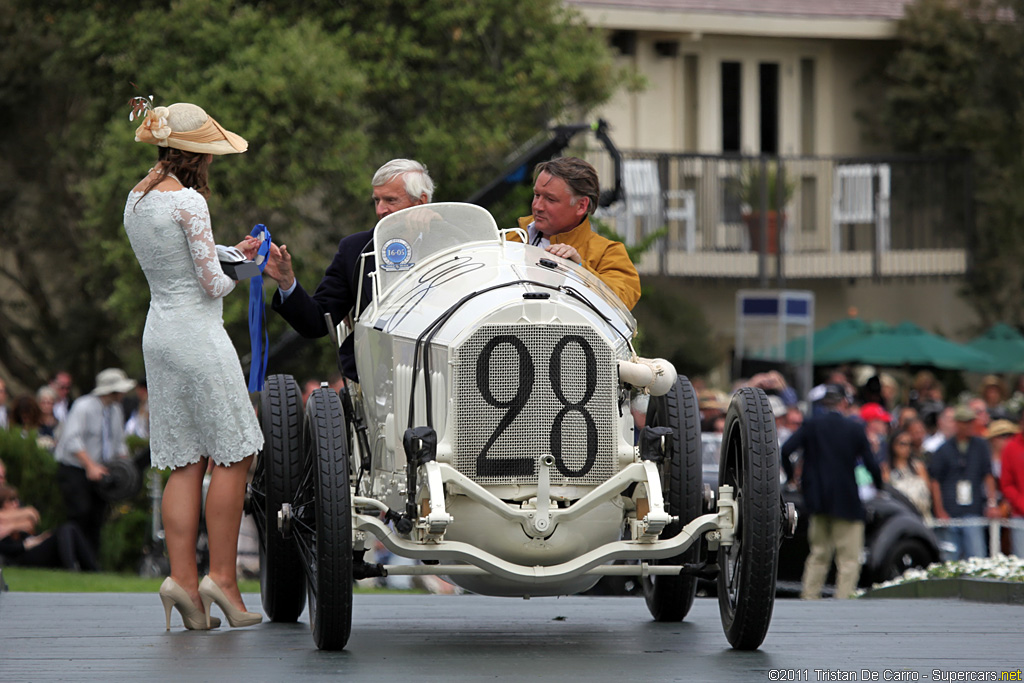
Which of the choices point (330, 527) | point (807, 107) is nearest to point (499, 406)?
point (330, 527)

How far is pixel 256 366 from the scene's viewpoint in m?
6.91

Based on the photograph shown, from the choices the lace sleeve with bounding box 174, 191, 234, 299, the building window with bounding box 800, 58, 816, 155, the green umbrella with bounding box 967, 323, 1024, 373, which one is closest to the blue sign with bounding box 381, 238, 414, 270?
the lace sleeve with bounding box 174, 191, 234, 299

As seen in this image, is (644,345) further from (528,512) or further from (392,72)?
(528,512)

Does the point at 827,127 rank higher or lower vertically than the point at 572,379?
higher

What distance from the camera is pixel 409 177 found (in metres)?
6.82

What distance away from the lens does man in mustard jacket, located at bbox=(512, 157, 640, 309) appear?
6.36m

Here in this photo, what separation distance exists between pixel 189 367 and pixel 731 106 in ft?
80.9

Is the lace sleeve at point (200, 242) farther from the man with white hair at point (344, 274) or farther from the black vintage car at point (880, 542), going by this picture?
the black vintage car at point (880, 542)

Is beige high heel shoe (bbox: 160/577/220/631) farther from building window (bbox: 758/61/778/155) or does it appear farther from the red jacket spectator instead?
building window (bbox: 758/61/778/155)

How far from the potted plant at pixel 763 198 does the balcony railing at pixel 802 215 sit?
2 cm

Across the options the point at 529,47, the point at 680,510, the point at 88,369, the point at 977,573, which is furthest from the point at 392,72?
the point at 680,510

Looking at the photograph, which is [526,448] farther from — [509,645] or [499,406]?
[509,645]

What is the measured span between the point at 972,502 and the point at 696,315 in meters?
11.7

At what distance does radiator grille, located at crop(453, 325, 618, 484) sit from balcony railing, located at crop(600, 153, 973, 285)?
856 inches
